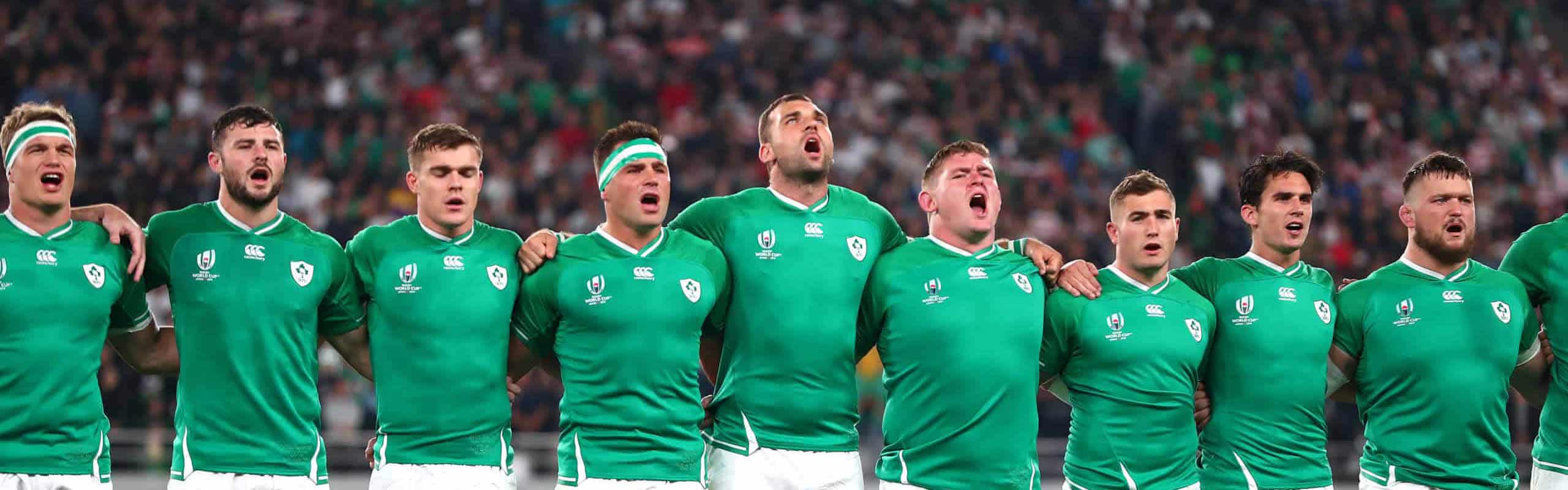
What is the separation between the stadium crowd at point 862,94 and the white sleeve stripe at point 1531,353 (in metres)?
8.76

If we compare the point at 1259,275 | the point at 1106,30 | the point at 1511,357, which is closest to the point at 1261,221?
the point at 1259,275

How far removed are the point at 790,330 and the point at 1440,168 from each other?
3.17 meters

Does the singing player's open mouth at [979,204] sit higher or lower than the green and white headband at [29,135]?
lower

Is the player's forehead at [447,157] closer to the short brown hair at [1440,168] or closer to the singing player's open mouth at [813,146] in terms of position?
the singing player's open mouth at [813,146]

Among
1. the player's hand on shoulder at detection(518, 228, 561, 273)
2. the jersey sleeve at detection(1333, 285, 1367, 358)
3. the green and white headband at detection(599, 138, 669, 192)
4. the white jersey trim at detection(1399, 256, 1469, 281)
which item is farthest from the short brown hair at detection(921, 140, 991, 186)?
the white jersey trim at detection(1399, 256, 1469, 281)

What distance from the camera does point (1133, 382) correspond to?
751cm

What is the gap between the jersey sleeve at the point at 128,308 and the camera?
720 cm

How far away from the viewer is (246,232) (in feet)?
23.8

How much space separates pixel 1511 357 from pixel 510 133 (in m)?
12.7

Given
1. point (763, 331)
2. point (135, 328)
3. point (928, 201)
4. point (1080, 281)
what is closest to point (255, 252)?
point (135, 328)

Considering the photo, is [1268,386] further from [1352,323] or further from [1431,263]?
[1431,263]

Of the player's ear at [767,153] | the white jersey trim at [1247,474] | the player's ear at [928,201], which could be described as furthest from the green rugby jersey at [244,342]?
the white jersey trim at [1247,474]

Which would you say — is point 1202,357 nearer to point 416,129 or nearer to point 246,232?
point 246,232

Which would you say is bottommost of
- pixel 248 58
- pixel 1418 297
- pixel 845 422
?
pixel 845 422
